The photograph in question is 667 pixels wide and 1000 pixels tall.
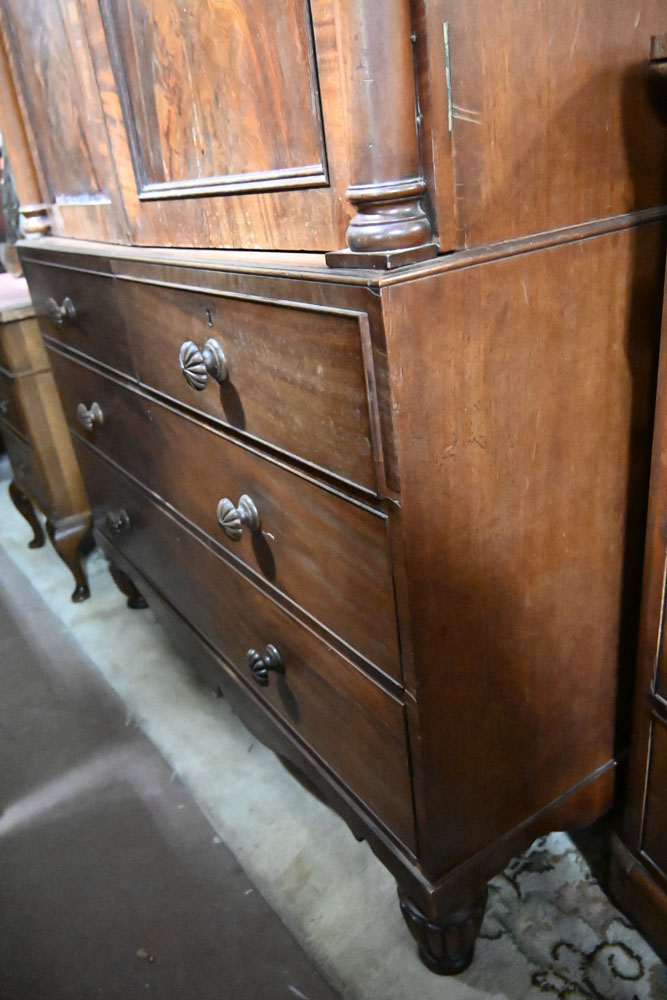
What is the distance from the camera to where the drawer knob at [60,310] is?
4.41 feet

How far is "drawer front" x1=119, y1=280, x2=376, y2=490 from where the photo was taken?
662 mm

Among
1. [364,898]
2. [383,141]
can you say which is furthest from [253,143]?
[364,898]

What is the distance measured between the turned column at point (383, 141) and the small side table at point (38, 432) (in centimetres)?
139

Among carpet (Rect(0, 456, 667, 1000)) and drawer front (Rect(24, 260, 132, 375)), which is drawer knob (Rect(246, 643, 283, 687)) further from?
drawer front (Rect(24, 260, 132, 375))

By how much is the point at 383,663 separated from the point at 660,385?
1.32 feet

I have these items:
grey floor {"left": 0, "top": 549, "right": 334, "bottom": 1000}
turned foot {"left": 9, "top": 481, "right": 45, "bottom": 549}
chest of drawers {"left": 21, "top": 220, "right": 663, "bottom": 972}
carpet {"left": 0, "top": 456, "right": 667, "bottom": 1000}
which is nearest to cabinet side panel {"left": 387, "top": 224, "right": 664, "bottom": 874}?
chest of drawers {"left": 21, "top": 220, "right": 663, "bottom": 972}

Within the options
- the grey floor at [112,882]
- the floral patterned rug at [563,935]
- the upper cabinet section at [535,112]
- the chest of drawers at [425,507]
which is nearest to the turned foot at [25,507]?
the grey floor at [112,882]

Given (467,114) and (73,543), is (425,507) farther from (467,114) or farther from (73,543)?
(73,543)

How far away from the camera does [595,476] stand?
83cm

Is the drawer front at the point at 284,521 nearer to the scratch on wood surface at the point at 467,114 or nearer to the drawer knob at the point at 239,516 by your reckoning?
the drawer knob at the point at 239,516

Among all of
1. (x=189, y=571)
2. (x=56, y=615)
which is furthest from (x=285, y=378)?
(x=56, y=615)

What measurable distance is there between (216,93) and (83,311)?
0.59 m

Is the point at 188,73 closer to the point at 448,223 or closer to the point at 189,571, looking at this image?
the point at 448,223

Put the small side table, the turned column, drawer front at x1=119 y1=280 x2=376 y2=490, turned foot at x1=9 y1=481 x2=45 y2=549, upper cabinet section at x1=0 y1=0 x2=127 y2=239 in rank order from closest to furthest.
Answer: the turned column → drawer front at x1=119 y1=280 x2=376 y2=490 → upper cabinet section at x1=0 y1=0 x2=127 y2=239 → the small side table → turned foot at x1=9 y1=481 x2=45 y2=549
